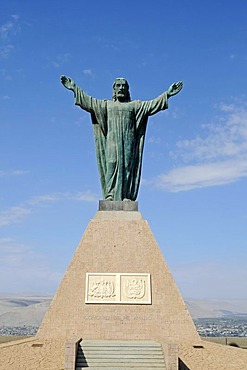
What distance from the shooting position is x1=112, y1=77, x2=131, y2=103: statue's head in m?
13.3

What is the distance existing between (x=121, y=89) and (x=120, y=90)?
41mm

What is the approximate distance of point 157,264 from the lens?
38.3ft

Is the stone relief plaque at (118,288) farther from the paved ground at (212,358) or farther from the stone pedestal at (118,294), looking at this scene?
the paved ground at (212,358)

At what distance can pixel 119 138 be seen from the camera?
13039 millimetres

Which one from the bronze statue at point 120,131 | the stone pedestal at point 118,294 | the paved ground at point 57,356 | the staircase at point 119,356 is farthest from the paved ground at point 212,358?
the bronze statue at point 120,131

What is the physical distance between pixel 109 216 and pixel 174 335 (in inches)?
140

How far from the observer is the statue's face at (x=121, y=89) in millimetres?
13266

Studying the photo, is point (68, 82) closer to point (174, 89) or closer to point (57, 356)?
point (174, 89)

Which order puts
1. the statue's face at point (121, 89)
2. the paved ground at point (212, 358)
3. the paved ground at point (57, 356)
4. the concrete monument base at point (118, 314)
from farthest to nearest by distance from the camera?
the statue's face at point (121, 89), the paved ground at point (212, 358), the concrete monument base at point (118, 314), the paved ground at point (57, 356)

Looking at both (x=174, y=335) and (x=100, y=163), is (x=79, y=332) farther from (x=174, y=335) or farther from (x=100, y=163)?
(x=100, y=163)

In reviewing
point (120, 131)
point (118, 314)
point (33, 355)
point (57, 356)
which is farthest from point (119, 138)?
point (33, 355)

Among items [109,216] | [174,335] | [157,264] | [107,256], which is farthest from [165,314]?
[109,216]

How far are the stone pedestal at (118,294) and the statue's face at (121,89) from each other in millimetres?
3699

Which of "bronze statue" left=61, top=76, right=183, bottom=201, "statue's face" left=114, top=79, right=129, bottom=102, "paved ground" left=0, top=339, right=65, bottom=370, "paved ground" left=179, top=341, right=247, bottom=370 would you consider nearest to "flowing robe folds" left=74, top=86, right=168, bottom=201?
"bronze statue" left=61, top=76, right=183, bottom=201
